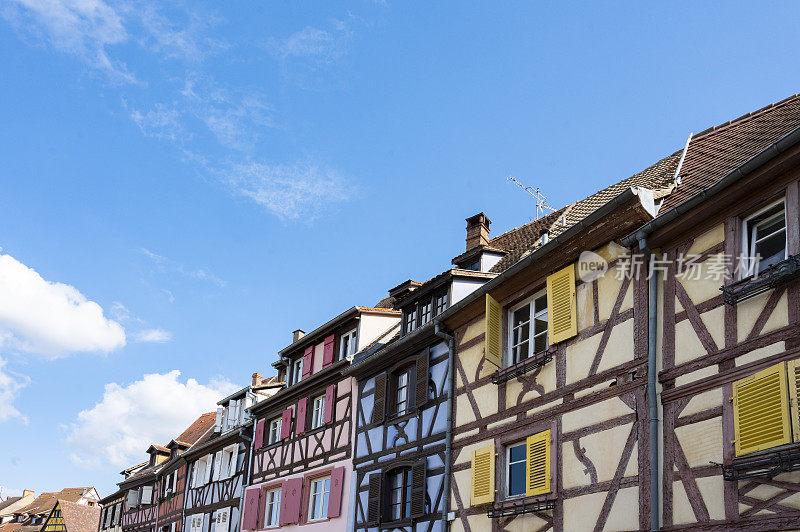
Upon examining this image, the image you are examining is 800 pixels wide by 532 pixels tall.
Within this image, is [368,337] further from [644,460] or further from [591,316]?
[644,460]

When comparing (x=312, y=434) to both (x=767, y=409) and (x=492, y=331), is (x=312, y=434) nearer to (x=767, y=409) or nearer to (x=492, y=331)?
(x=492, y=331)

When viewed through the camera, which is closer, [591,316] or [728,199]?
[728,199]

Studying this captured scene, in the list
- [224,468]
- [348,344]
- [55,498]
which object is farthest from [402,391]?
[55,498]

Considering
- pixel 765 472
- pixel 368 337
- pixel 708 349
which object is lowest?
pixel 765 472

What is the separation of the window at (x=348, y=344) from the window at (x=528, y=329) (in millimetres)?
8473

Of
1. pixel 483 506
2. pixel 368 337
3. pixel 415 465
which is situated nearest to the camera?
pixel 483 506

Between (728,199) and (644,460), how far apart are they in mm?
3598

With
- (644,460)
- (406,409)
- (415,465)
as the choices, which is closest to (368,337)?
(406,409)

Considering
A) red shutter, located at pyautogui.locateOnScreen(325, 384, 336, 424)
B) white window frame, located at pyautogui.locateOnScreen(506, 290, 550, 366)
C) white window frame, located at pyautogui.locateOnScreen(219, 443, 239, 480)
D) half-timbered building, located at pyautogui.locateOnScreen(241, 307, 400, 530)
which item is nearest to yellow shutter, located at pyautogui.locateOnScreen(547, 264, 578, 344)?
white window frame, located at pyautogui.locateOnScreen(506, 290, 550, 366)

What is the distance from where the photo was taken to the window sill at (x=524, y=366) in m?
13.7

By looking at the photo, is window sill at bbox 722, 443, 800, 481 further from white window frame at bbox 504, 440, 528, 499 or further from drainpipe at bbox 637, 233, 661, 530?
white window frame at bbox 504, 440, 528, 499

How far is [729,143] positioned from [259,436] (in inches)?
669

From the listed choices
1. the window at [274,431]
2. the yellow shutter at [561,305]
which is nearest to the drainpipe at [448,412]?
the yellow shutter at [561,305]

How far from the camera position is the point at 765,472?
364 inches
